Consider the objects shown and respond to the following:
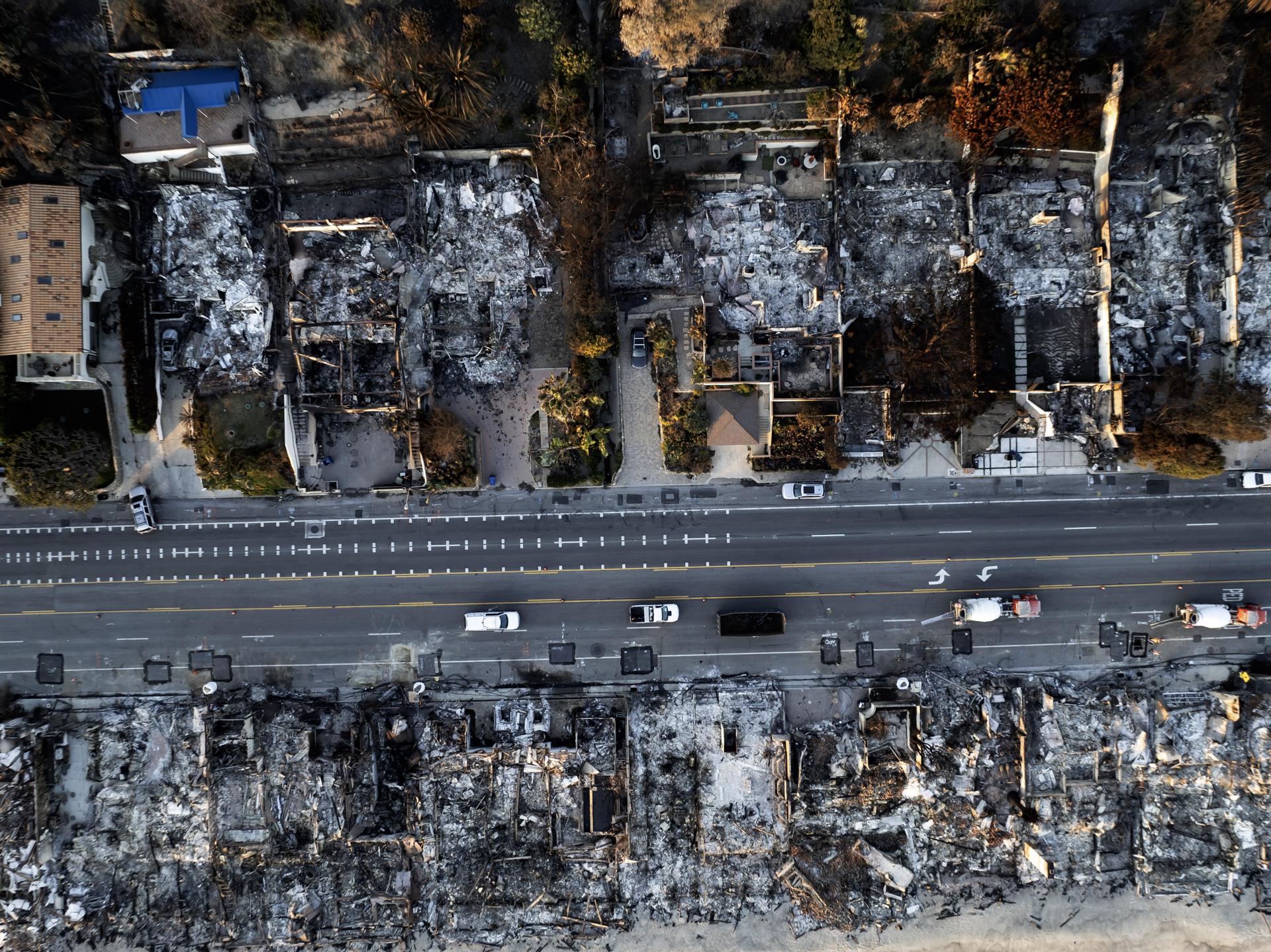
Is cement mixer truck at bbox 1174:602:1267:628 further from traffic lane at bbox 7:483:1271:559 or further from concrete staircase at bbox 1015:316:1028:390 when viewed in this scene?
concrete staircase at bbox 1015:316:1028:390

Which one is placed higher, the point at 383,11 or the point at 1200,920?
the point at 383,11

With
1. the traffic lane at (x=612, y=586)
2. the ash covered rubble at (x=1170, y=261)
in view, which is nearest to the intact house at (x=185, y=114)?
the traffic lane at (x=612, y=586)

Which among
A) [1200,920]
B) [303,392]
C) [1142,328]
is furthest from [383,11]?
A: [1200,920]

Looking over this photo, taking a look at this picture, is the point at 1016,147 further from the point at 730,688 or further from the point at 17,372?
the point at 17,372

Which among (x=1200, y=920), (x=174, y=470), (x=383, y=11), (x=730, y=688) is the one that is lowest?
(x=1200, y=920)

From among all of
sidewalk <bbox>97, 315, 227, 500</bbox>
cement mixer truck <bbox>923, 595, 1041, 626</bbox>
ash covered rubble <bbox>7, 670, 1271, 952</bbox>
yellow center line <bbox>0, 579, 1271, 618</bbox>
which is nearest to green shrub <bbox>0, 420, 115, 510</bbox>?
sidewalk <bbox>97, 315, 227, 500</bbox>

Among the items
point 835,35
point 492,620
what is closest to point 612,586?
point 492,620

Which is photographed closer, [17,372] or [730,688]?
[17,372]

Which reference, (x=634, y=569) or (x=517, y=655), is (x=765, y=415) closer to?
(x=634, y=569)
